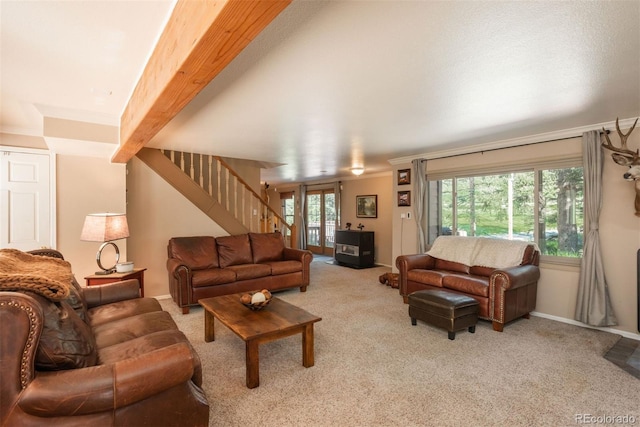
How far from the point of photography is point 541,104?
2.85 meters

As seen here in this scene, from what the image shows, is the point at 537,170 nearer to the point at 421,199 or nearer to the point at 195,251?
the point at 421,199

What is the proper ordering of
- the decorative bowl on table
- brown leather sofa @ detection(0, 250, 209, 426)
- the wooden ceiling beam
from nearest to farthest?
the wooden ceiling beam < brown leather sofa @ detection(0, 250, 209, 426) < the decorative bowl on table

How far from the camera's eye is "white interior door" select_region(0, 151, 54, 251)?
3.65 metres

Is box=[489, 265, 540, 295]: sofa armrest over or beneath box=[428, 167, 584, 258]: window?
beneath

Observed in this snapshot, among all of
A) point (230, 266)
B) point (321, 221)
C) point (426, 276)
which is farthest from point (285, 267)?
point (321, 221)

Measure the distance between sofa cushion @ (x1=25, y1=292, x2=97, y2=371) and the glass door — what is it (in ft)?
25.0

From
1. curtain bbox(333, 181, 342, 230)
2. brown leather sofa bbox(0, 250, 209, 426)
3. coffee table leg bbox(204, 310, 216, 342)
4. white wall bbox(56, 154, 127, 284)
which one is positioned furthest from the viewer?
curtain bbox(333, 181, 342, 230)

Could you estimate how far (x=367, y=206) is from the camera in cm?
815

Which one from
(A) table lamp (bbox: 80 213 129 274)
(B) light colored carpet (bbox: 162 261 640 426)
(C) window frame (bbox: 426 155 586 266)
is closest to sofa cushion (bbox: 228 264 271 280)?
(B) light colored carpet (bbox: 162 261 640 426)

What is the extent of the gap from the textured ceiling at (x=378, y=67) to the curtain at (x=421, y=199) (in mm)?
1564

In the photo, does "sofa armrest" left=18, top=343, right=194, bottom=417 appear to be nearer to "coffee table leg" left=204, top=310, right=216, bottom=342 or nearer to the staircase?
"coffee table leg" left=204, top=310, right=216, bottom=342

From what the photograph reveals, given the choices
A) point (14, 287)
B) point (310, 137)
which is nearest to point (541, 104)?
point (310, 137)

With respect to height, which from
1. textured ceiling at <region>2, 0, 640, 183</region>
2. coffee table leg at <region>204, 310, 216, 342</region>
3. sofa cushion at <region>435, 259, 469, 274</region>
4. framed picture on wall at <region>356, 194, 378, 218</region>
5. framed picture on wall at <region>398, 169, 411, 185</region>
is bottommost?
coffee table leg at <region>204, 310, 216, 342</region>

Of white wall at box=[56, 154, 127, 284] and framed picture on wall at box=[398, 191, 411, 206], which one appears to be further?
framed picture on wall at box=[398, 191, 411, 206]
